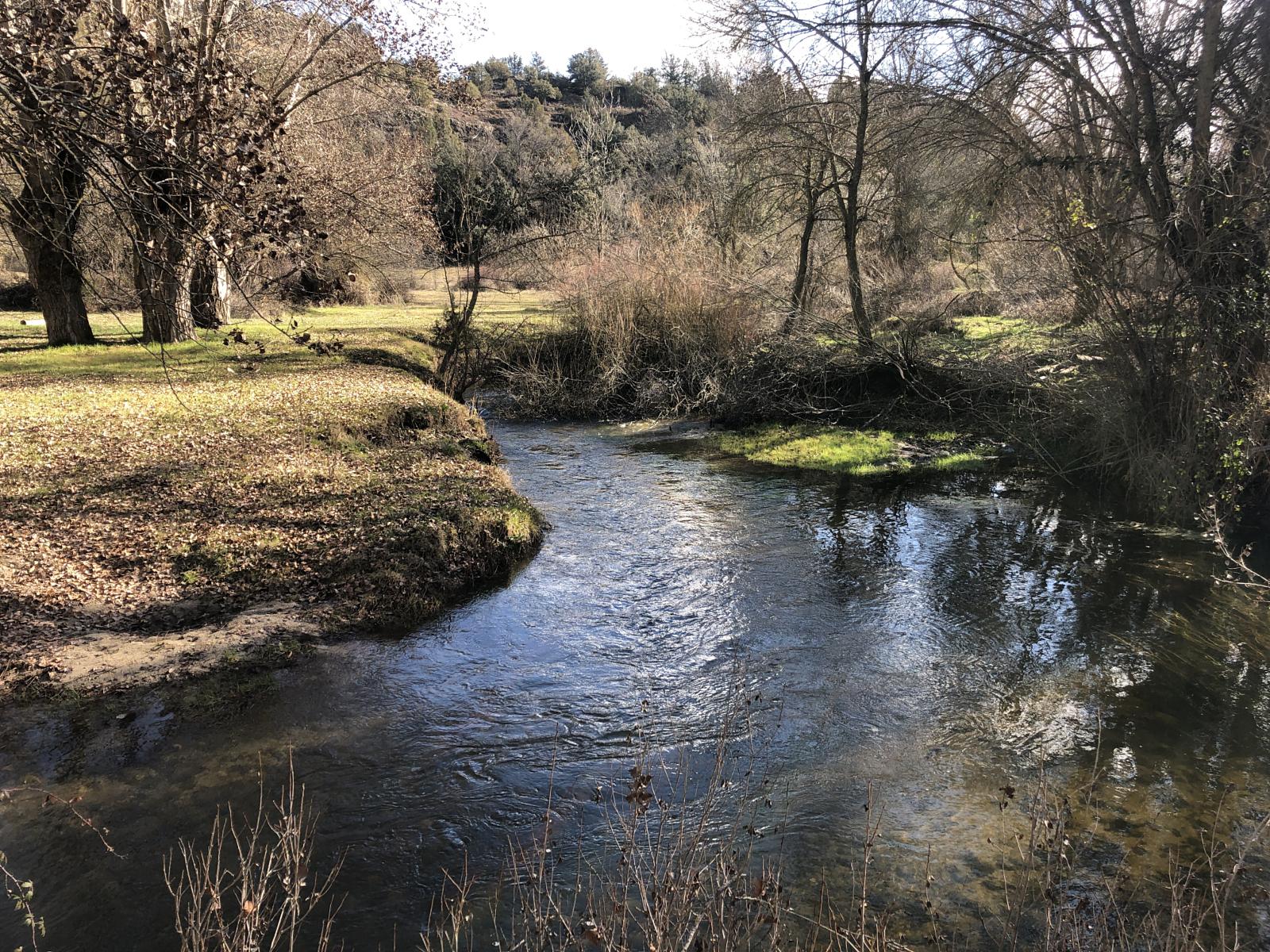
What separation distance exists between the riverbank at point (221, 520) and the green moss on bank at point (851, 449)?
4.33 m

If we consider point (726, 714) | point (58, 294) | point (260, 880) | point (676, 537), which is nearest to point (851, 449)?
point (676, 537)

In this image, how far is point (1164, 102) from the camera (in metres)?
9.21

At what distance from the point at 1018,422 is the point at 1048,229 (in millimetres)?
3653

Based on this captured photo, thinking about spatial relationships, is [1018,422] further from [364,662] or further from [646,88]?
[646,88]

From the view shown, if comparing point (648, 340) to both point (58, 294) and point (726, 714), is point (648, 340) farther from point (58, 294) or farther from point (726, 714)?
point (726, 714)

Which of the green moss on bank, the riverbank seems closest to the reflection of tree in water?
the green moss on bank

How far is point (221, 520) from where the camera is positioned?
26.0 ft

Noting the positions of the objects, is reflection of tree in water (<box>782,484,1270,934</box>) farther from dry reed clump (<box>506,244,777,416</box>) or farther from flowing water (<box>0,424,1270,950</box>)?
dry reed clump (<box>506,244,777,416</box>)

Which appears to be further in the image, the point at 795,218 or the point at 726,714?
the point at 795,218

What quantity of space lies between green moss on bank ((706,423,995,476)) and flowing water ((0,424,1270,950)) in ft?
10.9

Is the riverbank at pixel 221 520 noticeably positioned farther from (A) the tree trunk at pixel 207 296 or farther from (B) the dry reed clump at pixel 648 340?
(A) the tree trunk at pixel 207 296

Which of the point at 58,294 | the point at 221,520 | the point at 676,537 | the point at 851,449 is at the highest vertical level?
the point at 58,294

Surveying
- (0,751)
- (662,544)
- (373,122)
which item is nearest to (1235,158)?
(662,544)

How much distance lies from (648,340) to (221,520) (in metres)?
10.6
